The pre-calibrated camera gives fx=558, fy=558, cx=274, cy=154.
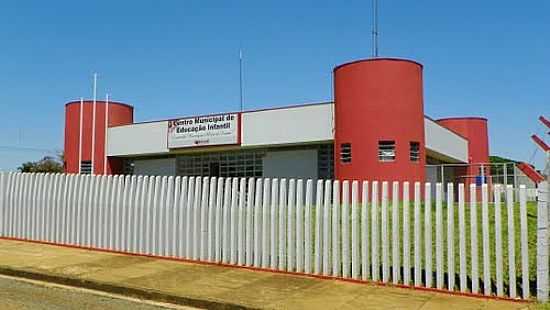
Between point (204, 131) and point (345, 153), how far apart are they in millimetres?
8294

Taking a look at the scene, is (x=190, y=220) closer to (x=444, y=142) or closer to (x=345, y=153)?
(x=345, y=153)

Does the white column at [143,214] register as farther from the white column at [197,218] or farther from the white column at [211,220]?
the white column at [211,220]

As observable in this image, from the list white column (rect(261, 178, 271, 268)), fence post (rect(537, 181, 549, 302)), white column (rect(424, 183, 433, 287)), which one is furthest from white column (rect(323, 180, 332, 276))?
fence post (rect(537, 181, 549, 302))

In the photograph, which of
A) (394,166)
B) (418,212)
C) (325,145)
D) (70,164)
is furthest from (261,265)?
(70,164)

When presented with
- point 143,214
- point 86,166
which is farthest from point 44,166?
point 143,214

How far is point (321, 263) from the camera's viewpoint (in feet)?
29.9

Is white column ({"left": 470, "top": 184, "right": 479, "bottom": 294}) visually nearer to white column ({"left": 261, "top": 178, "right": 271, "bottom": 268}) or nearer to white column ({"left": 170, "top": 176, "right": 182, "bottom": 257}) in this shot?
white column ({"left": 261, "top": 178, "right": 271, "bottom": 268})

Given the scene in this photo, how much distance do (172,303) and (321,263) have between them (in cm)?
259

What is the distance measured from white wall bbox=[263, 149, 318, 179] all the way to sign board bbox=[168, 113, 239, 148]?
2.02 meters

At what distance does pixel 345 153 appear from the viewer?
22422 millimetres

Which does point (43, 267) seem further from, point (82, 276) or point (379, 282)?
point (379, 282)

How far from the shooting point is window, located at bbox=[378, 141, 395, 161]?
21797mm

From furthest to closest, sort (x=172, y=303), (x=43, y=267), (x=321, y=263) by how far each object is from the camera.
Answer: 1. (x=43, y=267)
2. (x=321, y=263)
3. (x=172, y=303)

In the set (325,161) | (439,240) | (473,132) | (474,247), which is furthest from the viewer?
(473,132)
